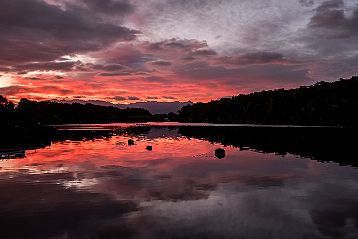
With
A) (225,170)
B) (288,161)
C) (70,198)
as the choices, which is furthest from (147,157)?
(70,198)

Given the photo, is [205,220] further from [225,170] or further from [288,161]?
[288,161]

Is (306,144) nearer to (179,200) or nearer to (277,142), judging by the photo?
(277,142)

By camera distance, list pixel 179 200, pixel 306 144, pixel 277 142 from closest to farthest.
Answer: pixel 179 200, pixel 306 144, pixel 277 142

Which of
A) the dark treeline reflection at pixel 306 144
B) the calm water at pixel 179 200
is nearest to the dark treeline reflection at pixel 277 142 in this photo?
the dark treeline reflection at pixel 306 144

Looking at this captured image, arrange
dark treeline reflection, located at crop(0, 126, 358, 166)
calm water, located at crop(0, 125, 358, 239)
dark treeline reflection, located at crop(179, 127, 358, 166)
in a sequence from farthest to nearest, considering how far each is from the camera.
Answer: dark treeline reflection, located at crop(0, 126, 358, 166)
dark treeline reflection, located at crop(179, 127, 358, 166)
calm water, located at crop(0, 125, 358, 239)

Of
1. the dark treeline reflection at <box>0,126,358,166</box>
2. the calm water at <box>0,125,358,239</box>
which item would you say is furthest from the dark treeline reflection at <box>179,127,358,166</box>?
the calm water at <box>0,125,358,239</box>

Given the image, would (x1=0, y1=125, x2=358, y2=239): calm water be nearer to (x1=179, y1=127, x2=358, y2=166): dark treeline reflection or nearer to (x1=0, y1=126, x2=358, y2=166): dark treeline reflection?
(x1=179, y1=127, x2=358, y2=166): dark treeline reflection

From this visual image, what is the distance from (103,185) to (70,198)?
670cm

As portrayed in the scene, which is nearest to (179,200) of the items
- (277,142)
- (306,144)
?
(306,144)

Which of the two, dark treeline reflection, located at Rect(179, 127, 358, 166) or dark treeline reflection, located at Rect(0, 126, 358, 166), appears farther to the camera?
dark treeline reflection, located at Rect(0, 126, 358, 166)

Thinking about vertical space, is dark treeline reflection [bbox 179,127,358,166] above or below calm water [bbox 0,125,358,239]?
below

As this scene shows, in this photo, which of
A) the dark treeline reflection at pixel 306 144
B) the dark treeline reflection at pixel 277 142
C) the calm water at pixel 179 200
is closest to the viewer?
the calm water at pixel 179 200

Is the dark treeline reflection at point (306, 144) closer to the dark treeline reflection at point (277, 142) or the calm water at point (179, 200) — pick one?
the dark treeline reflection at point (277, 142)

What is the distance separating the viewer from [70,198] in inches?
1185
